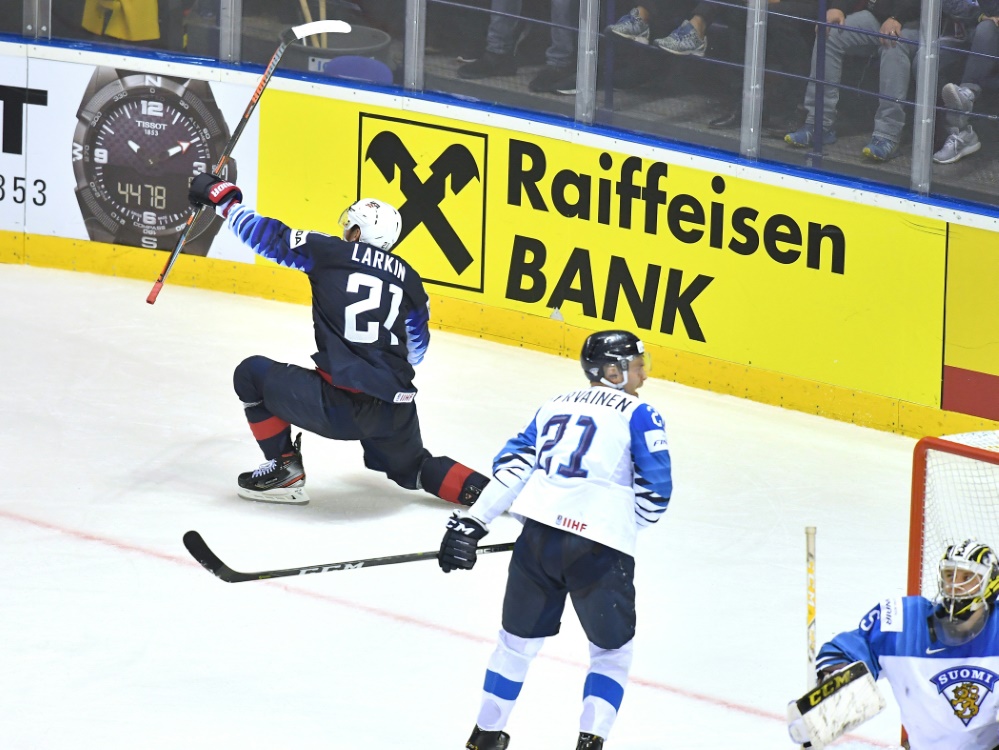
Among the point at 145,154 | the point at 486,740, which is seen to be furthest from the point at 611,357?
the point at 145,154

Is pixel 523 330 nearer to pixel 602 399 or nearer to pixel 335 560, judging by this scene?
pixel 335 560

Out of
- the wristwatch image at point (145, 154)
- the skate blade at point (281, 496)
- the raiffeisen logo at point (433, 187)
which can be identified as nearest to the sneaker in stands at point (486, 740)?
the skate blade at point (281, 496)

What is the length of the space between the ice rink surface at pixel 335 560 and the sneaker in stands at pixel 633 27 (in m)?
1.49

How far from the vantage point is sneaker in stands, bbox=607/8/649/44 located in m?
7.68

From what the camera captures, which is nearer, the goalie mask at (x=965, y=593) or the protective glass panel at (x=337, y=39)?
the goalie mask at (x=965, y=593)

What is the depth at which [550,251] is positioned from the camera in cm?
789

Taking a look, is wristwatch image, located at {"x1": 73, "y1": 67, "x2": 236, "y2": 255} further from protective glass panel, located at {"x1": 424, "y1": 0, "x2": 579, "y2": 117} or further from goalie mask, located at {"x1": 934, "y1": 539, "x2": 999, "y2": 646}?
goalie mask, located at {"x1": 934, "y1": 539, "x2": 999, "y2": 646}

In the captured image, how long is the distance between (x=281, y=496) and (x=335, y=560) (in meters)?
0.56

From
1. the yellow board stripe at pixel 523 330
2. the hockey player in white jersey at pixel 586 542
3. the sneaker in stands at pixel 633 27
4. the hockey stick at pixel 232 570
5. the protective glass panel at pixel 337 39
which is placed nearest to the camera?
the hockey player in white jersey at pixel 586 542

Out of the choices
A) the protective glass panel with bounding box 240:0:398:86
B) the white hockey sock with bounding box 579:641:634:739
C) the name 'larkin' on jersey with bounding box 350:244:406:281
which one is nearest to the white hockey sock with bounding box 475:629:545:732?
the white hockey sock with bounding box 579:641:634:739

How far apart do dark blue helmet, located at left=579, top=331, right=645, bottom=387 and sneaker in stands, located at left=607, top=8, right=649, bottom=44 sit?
141 inches

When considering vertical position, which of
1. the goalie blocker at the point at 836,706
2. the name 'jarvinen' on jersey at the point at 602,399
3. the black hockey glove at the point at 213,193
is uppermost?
the black hockey glove at the point at 213,193

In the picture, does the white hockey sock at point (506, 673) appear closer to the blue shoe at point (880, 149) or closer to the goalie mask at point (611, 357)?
the goalie mask at point (611, 357)

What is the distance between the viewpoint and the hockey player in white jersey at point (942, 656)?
3.59 m
